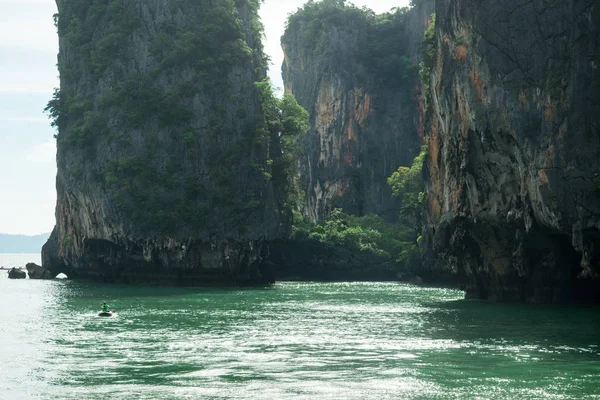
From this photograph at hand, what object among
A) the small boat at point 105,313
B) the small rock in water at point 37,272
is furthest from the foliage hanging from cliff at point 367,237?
the small boat at point 105,313

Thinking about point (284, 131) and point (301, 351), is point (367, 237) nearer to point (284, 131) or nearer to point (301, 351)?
point (284, 131)

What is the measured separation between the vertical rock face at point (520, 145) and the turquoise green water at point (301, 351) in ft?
9.88

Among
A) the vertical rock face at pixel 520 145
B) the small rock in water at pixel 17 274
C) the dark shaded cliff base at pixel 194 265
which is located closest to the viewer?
the vertical rock face at pixel 520 145

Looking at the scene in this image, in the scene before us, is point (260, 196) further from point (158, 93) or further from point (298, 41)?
point (298, 41)

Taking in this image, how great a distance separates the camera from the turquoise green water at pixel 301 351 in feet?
75.9

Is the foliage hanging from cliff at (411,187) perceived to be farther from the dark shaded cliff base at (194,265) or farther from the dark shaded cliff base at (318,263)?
the dark shaded cliff base at (194,265)

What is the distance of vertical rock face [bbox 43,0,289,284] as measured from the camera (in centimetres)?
7438

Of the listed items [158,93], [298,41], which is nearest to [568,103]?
[158,93]

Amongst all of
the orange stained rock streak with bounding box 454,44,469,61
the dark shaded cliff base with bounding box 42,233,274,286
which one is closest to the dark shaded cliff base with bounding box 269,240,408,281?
the dark shaded cliff base with bounding box 42,233,274,286

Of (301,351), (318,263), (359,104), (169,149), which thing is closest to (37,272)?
(169,149)

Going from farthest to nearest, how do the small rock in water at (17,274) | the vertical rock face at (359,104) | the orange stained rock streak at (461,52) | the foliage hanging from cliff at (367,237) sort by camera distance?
the vertical rock face at (359,104) < the small rock in water at (17,274) < the foliage hanging from cliff at (367,237) < the orange stained rock streak at (461,52)

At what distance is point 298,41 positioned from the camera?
12762 centimetres

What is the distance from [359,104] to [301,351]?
8887 centimetres

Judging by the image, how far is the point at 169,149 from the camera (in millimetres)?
77125
